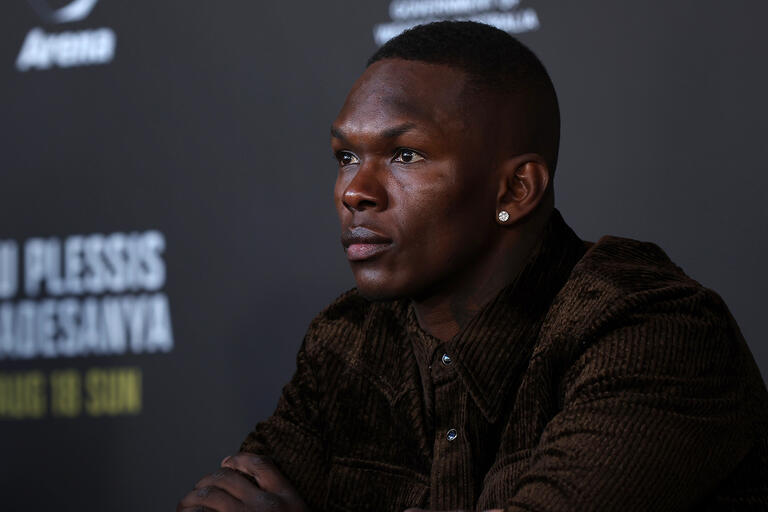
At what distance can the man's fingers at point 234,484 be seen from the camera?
4.42 feet

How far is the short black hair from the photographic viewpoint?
50.3 inches

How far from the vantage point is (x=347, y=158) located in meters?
1.33

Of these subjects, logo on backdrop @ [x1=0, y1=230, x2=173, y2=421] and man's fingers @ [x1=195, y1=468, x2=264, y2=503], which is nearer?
man's fingers @ [x1=195, y1=468, x2=264, y2=503]

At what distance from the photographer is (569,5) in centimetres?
229

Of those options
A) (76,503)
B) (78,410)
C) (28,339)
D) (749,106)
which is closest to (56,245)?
(28,339)

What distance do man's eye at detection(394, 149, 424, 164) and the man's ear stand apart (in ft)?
0.41

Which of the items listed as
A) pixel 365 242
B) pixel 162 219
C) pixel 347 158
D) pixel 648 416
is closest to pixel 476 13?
pixel 162 219

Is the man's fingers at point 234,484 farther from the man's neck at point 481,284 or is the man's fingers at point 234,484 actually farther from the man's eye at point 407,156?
the man's eye at point 407,156

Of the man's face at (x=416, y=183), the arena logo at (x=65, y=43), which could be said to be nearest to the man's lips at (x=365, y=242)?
the man's face at (x=416, y=183)

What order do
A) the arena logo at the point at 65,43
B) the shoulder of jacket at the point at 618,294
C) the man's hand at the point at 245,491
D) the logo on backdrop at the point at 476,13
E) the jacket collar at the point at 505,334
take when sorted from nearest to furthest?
the shoulder of jacket at the point at 618,294 → the jacket collar at the point at 505,334 → the man's hand at the point at 245,491 → the logo on backdrop at the point at 476,13 → the arena logo at the point at 65,43

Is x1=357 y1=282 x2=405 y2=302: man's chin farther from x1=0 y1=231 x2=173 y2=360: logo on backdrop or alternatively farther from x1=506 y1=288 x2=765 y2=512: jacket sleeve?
x1=0 y1=231 x2=173 y2=360: logo on backdrop

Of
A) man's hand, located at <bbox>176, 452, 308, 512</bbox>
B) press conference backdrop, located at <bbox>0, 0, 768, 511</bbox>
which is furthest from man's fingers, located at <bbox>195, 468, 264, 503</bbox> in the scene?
press conference backdrop, located at <bbox>0, 0, 768, 511</bbox>

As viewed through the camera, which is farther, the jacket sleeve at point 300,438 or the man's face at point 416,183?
Result: the jacket sleeve at point 300,438

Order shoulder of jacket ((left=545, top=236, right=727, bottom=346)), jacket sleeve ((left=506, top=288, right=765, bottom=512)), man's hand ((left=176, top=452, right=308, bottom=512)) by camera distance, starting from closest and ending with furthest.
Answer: jacket sleeve ((left=506, top=288, right=765, bottom=512))
shoulder of jacket ((left=545, top=236, right=727, bottom=346))
man's hand ((left=176, top=452, right=308, bottom=512))
